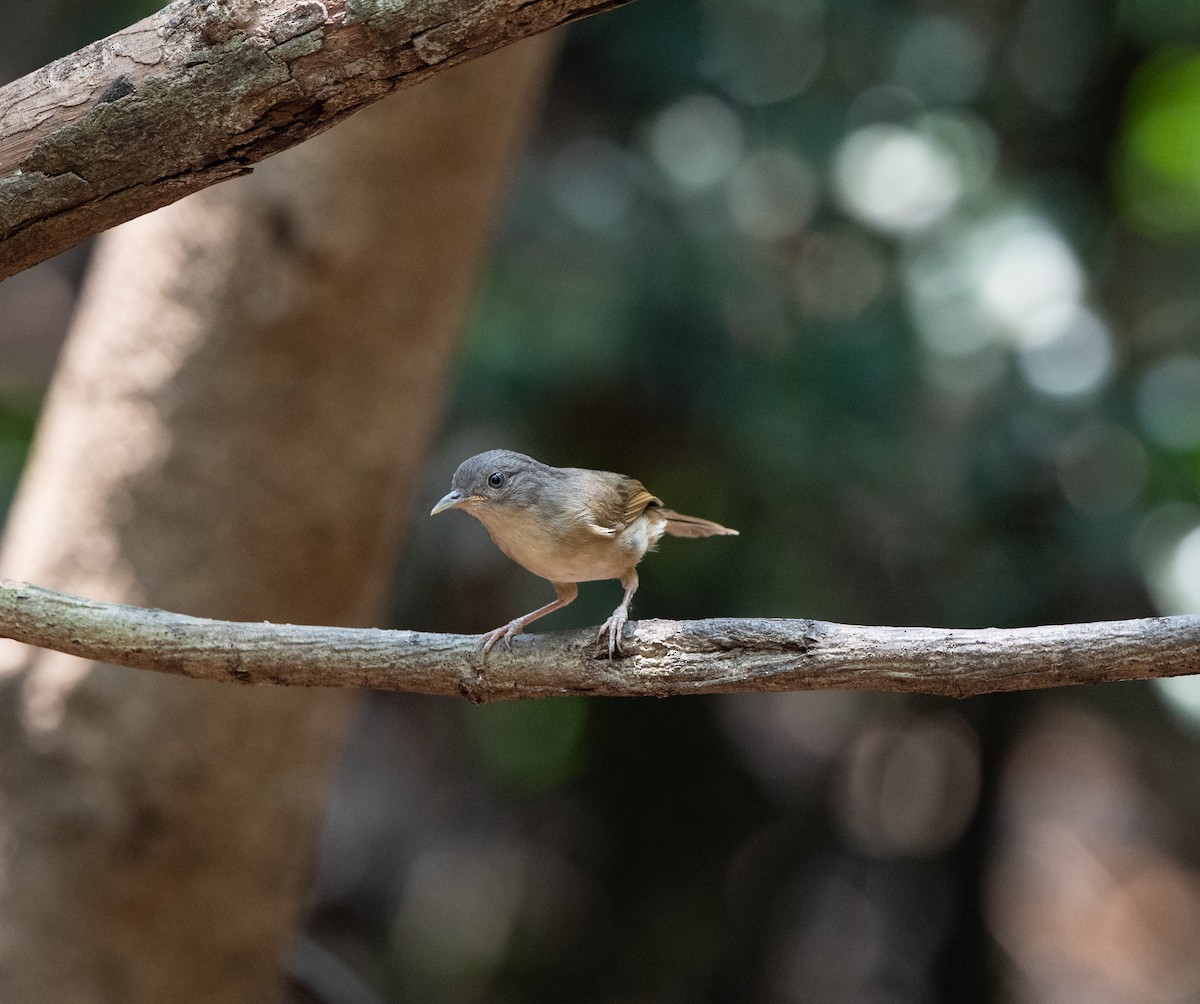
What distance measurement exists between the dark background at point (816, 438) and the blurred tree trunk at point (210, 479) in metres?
0.95

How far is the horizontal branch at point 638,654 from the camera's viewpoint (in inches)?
76.6

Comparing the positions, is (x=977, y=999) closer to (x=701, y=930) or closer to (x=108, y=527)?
(x=701, y=930)

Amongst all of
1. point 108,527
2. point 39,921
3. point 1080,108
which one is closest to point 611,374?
point 108,527

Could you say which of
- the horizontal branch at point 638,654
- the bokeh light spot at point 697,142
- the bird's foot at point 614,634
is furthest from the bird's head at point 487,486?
the bokeh light spot at point 697,142

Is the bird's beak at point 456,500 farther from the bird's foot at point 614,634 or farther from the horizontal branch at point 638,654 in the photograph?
the bird's foot at point 614,634

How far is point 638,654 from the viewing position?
2.19m

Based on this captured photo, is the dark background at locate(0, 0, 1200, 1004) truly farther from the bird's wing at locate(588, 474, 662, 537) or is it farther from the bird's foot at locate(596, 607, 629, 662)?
the bird's foot at locate(596, 607, 629, 662)

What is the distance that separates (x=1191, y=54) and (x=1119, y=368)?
1.52 m

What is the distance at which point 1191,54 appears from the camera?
18.3 ft

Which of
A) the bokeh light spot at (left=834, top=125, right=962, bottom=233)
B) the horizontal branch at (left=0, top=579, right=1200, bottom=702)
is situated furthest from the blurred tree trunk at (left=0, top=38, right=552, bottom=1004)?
the horizontal branch at (left=0, top=579, right=1200, bottom=702)

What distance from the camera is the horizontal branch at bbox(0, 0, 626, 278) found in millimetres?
1923

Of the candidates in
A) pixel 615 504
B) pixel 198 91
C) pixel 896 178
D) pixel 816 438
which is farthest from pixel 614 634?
pixel 896 178

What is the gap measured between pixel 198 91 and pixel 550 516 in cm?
119

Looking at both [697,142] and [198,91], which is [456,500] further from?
[697,142]
